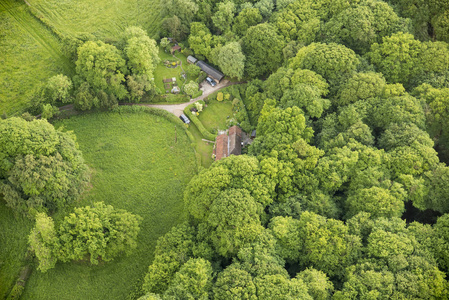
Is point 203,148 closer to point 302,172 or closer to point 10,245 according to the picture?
point 302,172

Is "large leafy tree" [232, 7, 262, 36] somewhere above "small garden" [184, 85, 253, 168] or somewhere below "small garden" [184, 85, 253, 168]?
above

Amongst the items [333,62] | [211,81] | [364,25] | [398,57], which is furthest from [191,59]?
[398,57]

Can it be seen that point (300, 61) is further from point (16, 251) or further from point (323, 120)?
point (16, 251)

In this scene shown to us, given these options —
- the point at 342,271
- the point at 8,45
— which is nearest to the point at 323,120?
the point at 342,271

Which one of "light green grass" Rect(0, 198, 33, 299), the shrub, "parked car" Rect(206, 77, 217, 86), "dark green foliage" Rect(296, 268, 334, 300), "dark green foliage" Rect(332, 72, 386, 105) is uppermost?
"dark green foliage" Rect(332, 72, 386, 105)

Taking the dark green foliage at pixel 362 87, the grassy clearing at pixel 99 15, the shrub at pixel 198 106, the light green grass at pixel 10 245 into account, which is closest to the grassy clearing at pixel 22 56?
the grassy clearing at pixel 99 15

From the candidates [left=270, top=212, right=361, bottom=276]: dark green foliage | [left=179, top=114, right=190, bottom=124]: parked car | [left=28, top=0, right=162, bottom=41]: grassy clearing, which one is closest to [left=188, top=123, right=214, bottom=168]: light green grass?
[left=179, top=114, right=190, bottom=124]: parked car

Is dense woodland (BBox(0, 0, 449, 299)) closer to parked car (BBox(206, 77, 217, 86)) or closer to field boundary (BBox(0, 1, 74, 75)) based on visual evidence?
parked car (BBox(206, 77, 217, 86))
